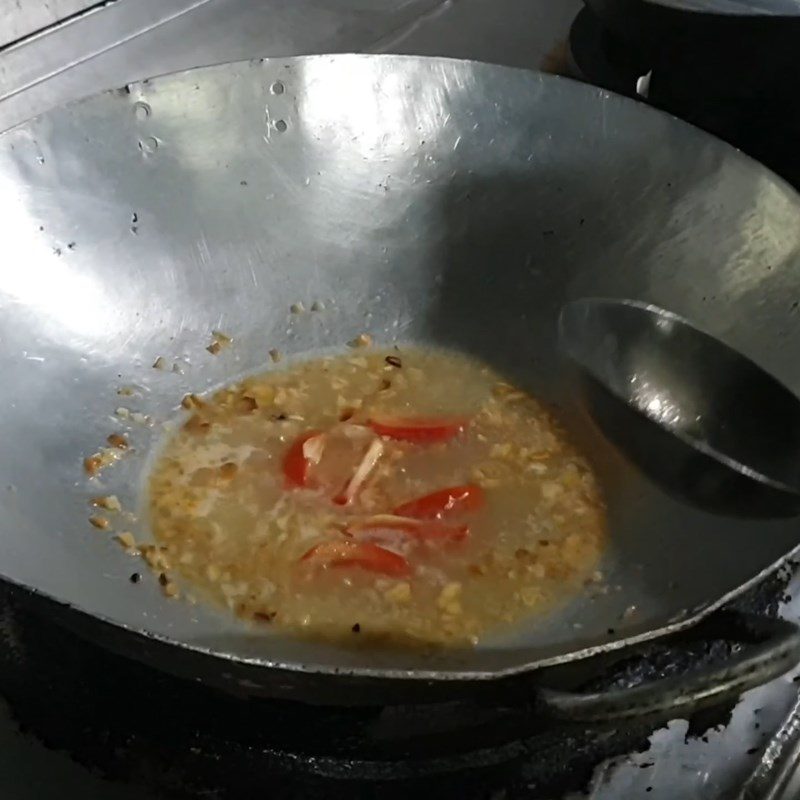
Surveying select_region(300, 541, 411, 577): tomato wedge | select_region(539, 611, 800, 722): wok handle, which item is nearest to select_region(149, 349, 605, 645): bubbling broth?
select_region(300, 541, 411, 577): tomato wedge

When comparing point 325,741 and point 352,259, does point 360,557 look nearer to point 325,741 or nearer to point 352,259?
point 325,741

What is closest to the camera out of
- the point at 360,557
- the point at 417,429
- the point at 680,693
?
the point at 680,693

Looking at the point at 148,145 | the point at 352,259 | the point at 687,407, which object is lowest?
the point at 687,407

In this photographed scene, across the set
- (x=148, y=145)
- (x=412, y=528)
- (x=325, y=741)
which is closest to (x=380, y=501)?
(x=412, y=528)

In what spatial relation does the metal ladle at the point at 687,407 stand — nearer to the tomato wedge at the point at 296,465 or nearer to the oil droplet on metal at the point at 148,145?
the tomato wedge at the point at 296,465

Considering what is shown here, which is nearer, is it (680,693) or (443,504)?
(680,693)

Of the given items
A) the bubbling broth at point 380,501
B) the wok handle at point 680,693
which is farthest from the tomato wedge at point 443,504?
the wok handle at point 680,693

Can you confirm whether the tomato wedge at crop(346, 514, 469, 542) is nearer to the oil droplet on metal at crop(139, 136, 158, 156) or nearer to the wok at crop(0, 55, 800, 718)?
the wok at crop(0, 55, 800, 718)
